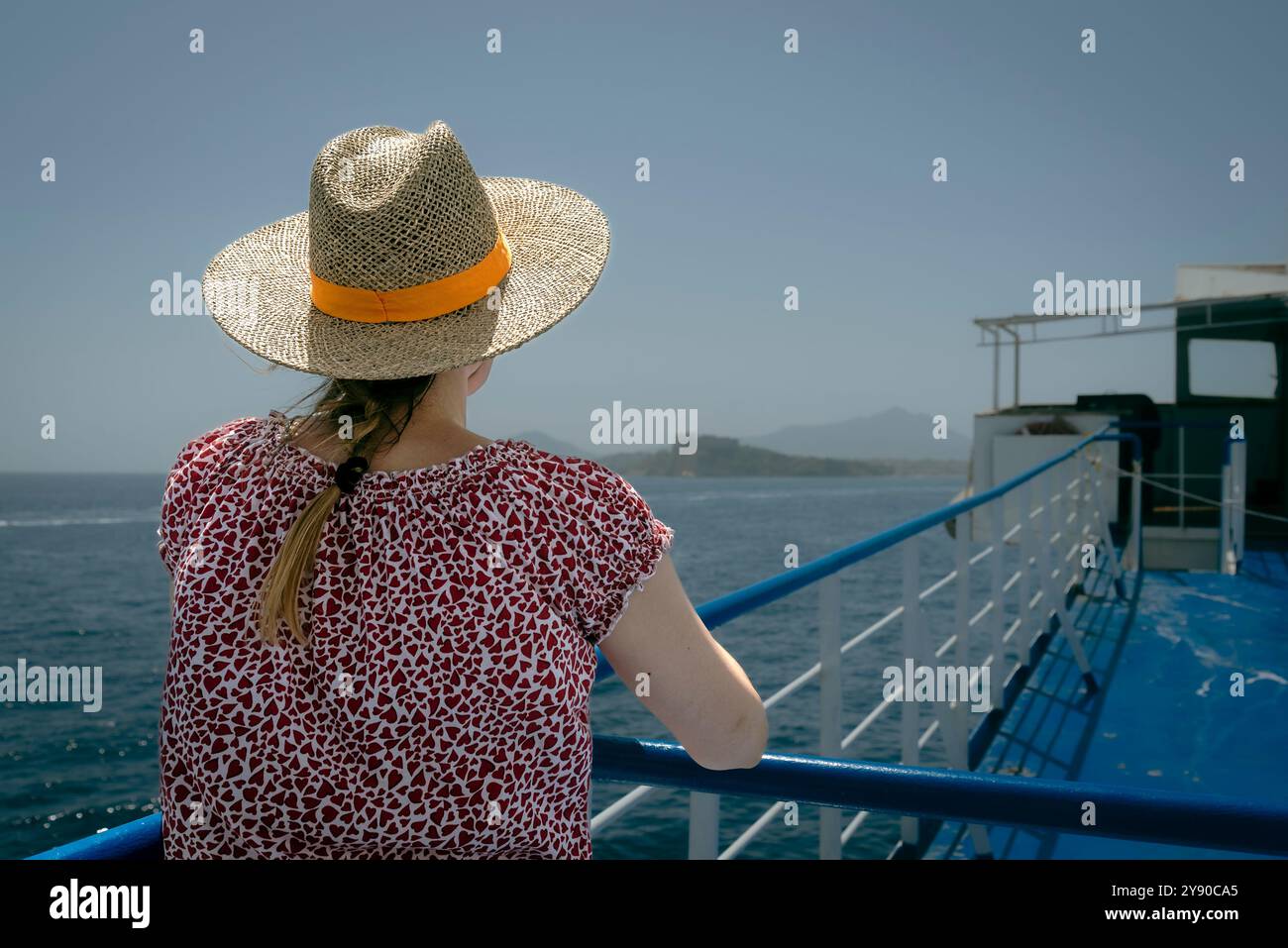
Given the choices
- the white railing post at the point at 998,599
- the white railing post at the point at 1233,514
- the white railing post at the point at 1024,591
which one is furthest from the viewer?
the white railing post at the point at 1233,514

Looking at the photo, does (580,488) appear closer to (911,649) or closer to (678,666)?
(678,666)

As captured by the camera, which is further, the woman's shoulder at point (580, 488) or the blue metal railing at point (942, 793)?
the blue metal railing at point (942, 793)

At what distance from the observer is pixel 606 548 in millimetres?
795

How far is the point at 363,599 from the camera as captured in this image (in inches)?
29.2

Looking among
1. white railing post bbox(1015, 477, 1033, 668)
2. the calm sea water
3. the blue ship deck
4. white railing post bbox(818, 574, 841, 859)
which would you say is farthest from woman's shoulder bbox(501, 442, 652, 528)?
the calm sea water

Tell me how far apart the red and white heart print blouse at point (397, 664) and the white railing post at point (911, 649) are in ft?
6.20

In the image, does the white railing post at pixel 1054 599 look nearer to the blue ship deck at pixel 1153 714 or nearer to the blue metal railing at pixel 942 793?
the blue ship deck at pixel 1153 714

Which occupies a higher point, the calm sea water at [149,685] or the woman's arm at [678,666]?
the woman's arm at [678,666]

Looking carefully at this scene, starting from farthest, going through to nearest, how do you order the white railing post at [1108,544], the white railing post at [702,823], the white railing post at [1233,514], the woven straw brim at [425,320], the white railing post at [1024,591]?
the white railing post at [1233,514]
the white railing post at [1108,544]
the white railing post at [1024,591]
the white railing post at [702,823]
the woven straw brim at [425,320]

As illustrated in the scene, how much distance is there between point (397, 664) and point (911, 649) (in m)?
2.18

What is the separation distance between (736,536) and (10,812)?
3443 cm

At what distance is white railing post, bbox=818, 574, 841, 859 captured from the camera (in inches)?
81.2

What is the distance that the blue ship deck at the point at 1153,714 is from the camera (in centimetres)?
285

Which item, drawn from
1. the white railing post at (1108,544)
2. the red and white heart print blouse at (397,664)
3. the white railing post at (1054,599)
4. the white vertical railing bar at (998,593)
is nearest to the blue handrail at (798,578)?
the red and white heart print blouse at (397,664)
